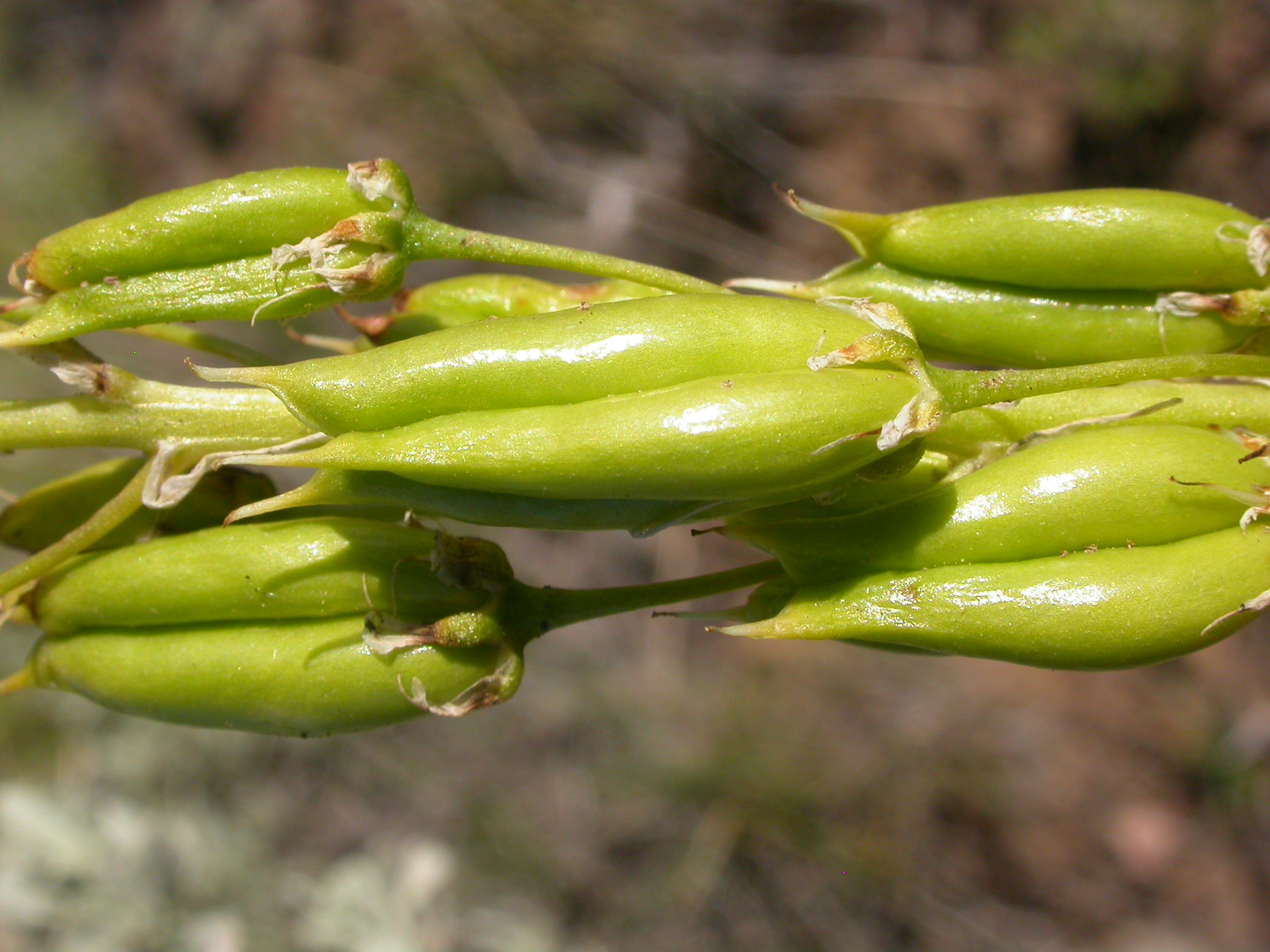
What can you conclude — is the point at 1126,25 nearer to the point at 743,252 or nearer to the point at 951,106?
the point at 951,106

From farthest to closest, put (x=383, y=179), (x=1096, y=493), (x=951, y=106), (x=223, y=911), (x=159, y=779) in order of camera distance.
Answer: (x=951, y=106), (x=159, y=779), (x=223, y=911), (x=383, y=179), (x=1096, y=493)

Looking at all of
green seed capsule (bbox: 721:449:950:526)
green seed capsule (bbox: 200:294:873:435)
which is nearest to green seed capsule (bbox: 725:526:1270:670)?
green seed capsule (bbox: 721:449:950:526)

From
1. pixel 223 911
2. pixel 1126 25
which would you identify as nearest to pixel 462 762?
→ pixel 223 911

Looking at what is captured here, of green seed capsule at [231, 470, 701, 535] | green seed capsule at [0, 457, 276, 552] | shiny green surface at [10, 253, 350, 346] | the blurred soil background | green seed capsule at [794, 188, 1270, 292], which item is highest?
shiny green surface at [10, 253, 350, 346]

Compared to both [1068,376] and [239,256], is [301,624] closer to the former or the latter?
[239,256]

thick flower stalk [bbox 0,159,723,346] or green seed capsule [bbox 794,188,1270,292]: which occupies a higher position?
thick flower stalk [bbox 0,159,723,346]

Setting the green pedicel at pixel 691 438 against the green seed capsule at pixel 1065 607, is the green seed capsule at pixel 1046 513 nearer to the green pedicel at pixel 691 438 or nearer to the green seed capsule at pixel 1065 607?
the green seed capsule at pixel 1065 607

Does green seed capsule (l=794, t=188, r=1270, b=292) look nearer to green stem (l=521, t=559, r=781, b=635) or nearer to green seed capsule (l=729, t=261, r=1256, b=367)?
green seed capsule (l=729, t=261, r=1256, b=367)
